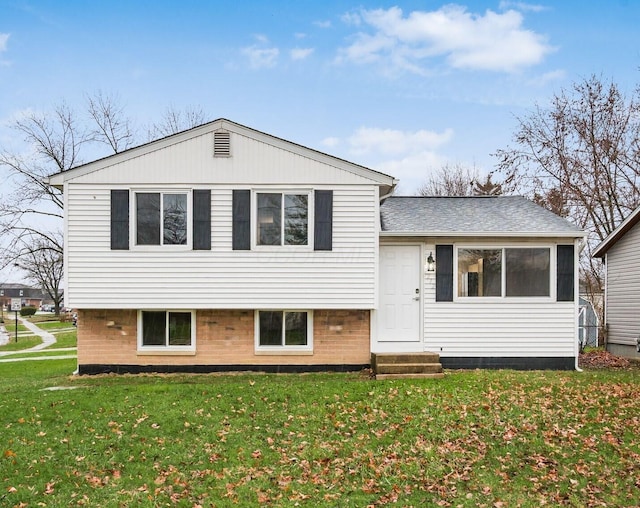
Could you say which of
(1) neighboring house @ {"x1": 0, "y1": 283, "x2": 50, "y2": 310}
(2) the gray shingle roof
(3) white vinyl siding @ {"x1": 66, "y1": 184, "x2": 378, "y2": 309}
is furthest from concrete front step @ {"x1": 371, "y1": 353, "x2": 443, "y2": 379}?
(1) neighboring house @ {"x1": 0, "y1": 283, "x2": 50, "y2": 310}

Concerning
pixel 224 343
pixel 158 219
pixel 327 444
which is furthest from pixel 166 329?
pixel 327 444

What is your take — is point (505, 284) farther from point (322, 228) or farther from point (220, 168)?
point (220, 168)

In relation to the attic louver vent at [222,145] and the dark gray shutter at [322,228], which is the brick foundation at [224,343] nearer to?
the dark gray shutter at [322,228]

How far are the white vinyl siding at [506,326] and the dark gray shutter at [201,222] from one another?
4.90m

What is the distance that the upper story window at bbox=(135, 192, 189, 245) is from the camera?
10656mm

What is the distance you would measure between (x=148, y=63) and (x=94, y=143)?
452 inches

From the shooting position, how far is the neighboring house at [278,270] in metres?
10.6

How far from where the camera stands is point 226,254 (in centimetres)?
1063

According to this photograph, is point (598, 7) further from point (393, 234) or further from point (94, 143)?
point (94, 143)

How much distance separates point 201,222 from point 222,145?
1.68 meters

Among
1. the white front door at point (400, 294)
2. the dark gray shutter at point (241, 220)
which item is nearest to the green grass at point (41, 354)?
the dark gray shutter at point (241, 220)

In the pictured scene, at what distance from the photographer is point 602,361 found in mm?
13219

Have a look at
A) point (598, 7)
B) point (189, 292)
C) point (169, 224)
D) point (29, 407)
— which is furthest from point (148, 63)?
point (598, 7)

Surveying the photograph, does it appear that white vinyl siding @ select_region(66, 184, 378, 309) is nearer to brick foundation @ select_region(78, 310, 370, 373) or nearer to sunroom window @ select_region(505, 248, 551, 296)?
brick foundation @ select_region(78, 310, 370, 373)
